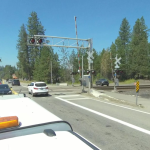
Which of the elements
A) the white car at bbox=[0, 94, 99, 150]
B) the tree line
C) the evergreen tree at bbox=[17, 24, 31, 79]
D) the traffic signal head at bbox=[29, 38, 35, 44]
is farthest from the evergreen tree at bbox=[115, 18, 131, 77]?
the white car at bbox=[0, 94, 99, 150]

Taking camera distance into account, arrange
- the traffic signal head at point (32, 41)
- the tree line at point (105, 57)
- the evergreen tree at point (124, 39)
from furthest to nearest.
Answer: the evergreen tree at point (124, 39)
the tree line at point (105, 57)
the traffic signal head at point (32, 41)

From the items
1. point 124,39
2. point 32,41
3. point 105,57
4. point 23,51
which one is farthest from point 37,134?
point 23,51

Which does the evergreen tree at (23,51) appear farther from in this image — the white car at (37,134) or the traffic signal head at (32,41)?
the white car at (37,134)

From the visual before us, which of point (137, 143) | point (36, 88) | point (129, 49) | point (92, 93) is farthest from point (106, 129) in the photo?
point (129, 49)

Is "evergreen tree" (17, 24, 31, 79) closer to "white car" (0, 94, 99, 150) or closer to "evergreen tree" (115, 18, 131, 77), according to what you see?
"evergreen tree" (115, 18, 131, 77)

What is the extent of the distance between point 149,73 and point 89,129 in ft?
190

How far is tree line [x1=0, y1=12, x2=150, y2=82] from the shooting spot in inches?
2305

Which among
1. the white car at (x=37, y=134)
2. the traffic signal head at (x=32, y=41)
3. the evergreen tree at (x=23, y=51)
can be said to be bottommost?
the white car at (x=37, y=134)

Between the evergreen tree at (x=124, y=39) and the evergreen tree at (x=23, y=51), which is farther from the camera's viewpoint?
the evergreen tree at (x=23, y=51)

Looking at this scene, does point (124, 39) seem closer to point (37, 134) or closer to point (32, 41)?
point (32, 41)

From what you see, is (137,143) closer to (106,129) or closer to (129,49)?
(106,129)

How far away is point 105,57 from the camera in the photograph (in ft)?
218

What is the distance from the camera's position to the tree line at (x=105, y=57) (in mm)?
58547

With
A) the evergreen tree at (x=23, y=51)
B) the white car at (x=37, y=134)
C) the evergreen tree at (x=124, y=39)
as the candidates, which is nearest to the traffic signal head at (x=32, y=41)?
the white car at (x=37, y=134)
